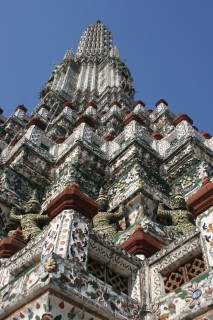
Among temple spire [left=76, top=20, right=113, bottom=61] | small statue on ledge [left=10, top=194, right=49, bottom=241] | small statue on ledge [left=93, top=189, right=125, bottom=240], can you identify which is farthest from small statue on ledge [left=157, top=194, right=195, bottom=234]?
temple spire [left=76, top=20, right=113, bottom=61]

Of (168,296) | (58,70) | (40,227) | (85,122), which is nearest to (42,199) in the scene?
(40,227)

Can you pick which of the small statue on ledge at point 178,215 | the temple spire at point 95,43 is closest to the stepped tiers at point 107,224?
the small statue on ledge at point 178,215

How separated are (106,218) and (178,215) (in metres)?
1.53

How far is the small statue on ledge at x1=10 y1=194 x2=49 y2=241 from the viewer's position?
9499mm

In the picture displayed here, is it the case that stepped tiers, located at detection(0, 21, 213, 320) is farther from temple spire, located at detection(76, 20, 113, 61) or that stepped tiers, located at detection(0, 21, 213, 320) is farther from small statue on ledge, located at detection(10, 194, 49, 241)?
temple spire, located at detection(76, 20, 113, 61)

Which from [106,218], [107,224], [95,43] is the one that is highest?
[95,43]

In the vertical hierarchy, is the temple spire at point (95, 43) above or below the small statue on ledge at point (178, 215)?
above

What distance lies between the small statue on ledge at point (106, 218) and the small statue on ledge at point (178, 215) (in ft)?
2.88

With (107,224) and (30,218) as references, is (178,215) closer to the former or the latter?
(107,224)

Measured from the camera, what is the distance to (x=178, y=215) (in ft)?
32.1

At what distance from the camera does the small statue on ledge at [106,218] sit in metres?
9.22

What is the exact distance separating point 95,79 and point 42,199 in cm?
2132

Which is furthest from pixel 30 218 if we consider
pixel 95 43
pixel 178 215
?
pixel 95 43

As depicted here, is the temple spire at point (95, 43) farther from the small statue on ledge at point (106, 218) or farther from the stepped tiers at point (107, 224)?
the small statue on ledge at point (106, 218)
